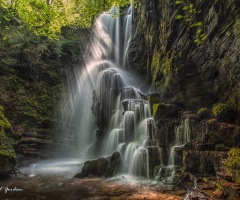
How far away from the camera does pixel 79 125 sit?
17.5 meters

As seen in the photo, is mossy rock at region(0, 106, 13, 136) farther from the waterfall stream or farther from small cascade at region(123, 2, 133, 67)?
small cascade at region(123, 2, 133, 67)

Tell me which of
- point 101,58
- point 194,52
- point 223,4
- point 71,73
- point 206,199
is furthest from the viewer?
point 101,58

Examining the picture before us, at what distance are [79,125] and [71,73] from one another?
276 inches

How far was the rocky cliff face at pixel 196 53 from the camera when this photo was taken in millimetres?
7523

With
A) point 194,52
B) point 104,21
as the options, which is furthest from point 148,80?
point 104,21

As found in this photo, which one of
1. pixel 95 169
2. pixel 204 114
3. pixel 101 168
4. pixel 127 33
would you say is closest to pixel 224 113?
pixel 204 114

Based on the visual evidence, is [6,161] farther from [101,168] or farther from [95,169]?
[101,168]

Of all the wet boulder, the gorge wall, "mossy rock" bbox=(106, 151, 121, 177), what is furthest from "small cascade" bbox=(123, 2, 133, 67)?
the wet boulder

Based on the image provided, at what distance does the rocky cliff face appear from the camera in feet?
24.7

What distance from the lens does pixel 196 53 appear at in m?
9.87

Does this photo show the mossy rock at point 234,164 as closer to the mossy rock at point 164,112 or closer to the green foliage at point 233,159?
the green foliage at point 233,159

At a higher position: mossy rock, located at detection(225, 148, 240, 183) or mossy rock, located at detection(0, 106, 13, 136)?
mossy rock, located at detection(0, 106, 13, 136)

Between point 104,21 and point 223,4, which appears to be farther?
point 104,21

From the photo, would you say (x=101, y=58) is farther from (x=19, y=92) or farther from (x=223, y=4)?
(x=223, y=4)
